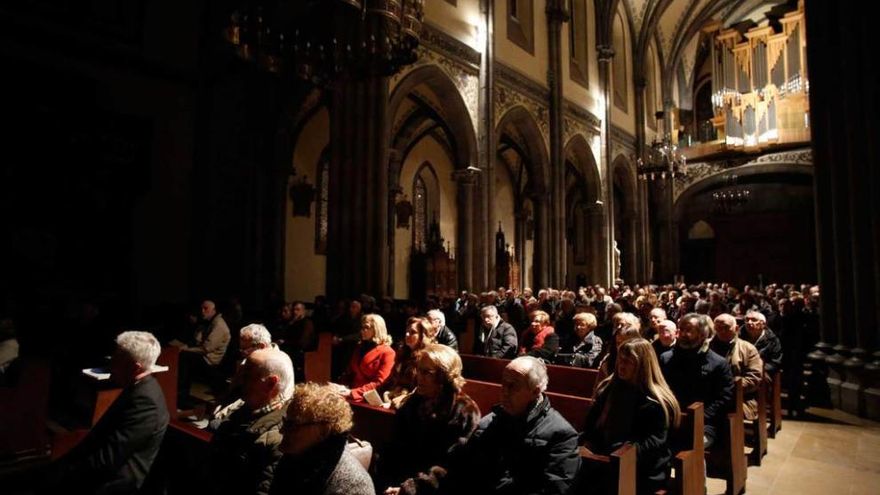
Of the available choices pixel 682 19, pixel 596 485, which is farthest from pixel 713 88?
pixel 596 485

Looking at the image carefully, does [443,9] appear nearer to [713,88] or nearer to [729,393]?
[729,393]

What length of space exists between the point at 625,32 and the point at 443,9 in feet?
41.4

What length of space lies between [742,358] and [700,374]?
99 centimetres

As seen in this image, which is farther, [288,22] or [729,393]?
[288,22]

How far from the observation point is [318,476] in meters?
1.90

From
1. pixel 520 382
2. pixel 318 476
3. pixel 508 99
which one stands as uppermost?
pixel 508 99

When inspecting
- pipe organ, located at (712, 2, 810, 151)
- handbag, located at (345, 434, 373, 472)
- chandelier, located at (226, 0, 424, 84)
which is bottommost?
handbag, located at (345, 434, 373, 472)

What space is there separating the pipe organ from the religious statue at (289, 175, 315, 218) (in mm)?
17479

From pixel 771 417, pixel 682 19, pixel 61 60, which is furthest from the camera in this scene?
pixel 682 19

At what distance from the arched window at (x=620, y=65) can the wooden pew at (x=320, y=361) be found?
18.7 meters

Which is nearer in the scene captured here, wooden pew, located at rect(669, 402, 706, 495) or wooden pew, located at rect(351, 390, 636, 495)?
wooden pew, located at rect(669, 402, 706, 495)

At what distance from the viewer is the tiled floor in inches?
161

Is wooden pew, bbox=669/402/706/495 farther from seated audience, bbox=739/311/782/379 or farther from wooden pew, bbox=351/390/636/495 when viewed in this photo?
seated audience, bbox=739/311/782/379

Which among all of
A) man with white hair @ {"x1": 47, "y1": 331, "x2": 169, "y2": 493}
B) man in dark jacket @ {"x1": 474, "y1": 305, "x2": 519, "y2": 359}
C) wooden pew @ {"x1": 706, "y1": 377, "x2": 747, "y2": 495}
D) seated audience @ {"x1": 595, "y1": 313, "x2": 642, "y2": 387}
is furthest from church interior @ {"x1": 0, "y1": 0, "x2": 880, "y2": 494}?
man with white hair @ {"x1": 47, "y1": 331, "x2": 169, "y2": 493}
